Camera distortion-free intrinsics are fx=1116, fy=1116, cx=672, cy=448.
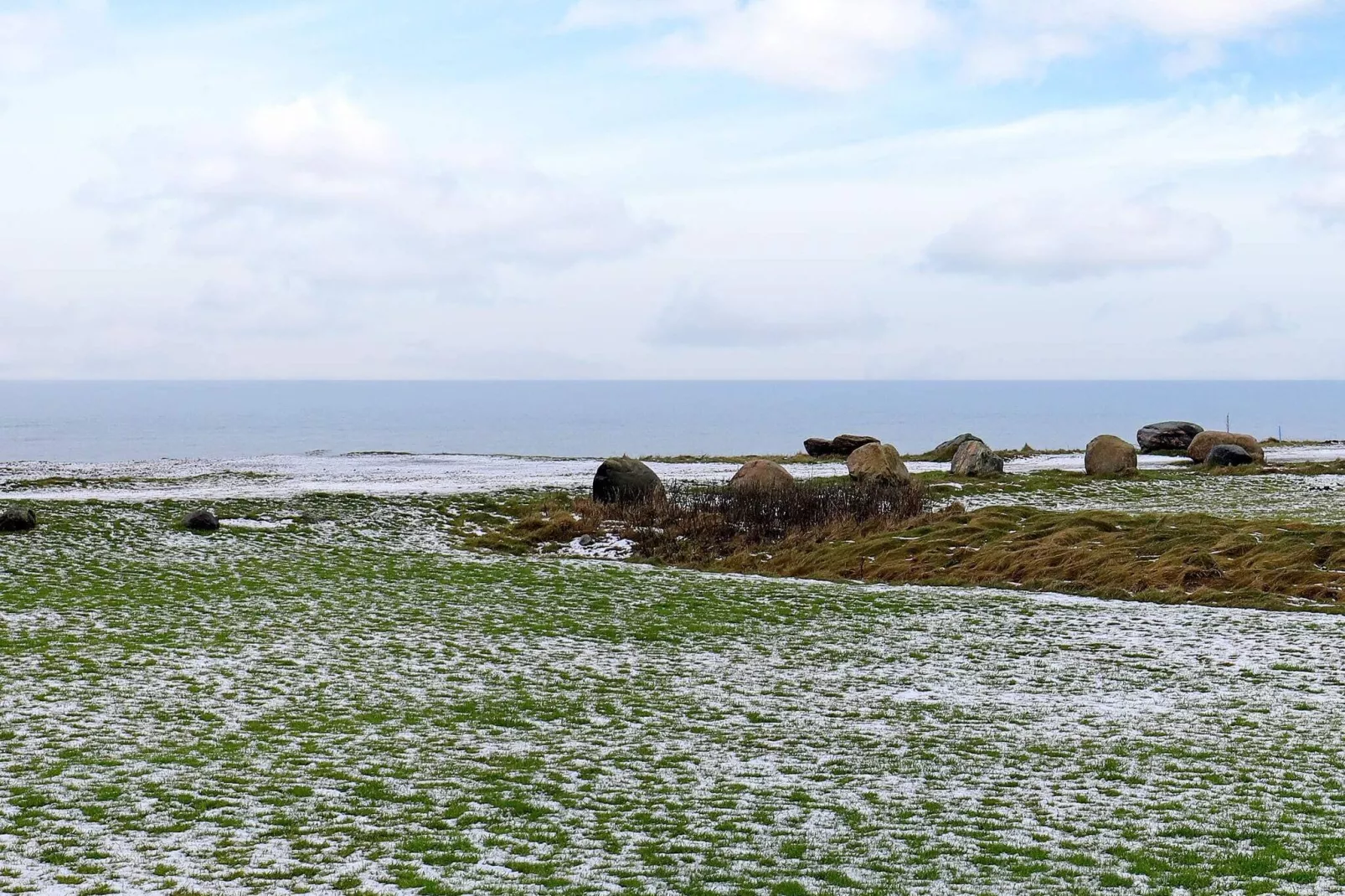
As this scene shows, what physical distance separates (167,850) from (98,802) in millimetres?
1907

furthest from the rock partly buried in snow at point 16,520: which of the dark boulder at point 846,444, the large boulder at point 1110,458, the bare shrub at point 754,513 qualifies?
the large boulder at point 1110,458

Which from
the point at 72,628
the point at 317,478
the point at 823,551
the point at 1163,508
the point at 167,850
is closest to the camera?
the point at 167,850

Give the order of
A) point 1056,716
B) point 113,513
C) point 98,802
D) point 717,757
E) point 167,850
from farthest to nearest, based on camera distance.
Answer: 1. point 113,513
2. point 1056,716
3. point 717,757
4. point 98,802
5. point 167,850

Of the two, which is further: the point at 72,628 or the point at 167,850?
the point at 72,628

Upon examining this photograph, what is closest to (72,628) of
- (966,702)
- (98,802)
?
(98,802)

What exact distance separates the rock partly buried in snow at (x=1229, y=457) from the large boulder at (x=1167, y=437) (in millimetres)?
8459

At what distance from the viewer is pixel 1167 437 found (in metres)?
59.7

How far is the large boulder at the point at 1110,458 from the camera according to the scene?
4825 centimetres

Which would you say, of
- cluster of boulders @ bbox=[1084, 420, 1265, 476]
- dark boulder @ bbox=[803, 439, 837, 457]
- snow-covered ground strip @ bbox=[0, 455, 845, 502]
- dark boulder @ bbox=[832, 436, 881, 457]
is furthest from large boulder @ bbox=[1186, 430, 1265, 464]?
dark boulder @ bbox=[803, 439, 837, 457]

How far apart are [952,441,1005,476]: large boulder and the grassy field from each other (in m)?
22.8

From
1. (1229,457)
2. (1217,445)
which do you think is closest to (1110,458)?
(1229,457)

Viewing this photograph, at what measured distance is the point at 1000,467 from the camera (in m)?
48.7

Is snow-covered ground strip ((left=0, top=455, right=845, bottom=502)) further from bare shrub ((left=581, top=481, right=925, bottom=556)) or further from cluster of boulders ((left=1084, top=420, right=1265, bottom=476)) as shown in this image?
cluster of boulders ((left=1084, top=420, right=1265, bottom=476))

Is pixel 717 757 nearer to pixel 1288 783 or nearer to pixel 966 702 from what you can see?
pixel 966 702
